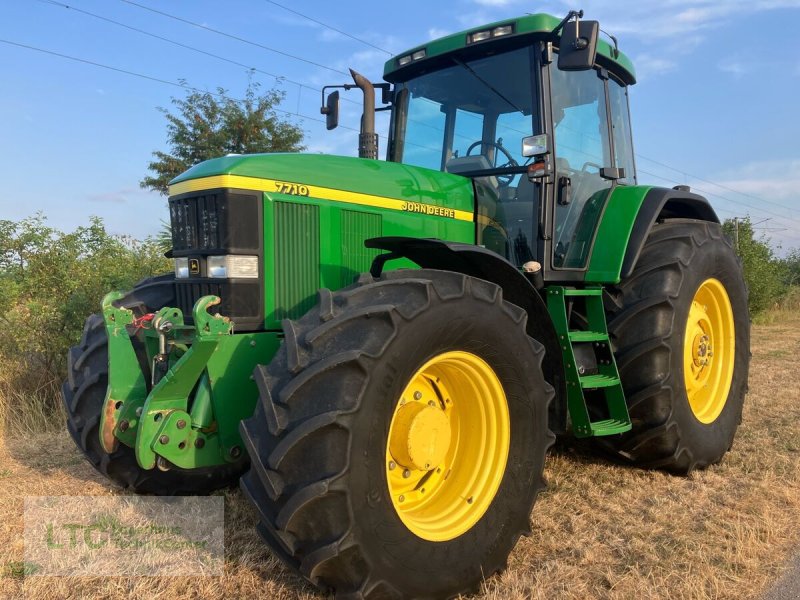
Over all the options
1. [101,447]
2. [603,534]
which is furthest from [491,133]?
[101,447]

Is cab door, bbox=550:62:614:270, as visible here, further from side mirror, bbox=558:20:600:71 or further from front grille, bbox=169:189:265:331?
front grille, bbox=169:189:265:331

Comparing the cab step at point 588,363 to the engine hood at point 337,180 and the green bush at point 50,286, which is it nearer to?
the engine hood at point 337,180

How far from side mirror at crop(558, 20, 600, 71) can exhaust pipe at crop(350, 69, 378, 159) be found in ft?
4.27

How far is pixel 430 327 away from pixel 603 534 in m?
1.47

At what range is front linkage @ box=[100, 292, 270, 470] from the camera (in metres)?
2.57

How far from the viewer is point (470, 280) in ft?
8.91

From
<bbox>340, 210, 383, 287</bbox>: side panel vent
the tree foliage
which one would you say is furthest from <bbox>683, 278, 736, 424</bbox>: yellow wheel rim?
the tree foliage

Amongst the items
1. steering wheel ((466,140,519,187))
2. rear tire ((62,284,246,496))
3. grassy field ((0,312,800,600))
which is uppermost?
steering wheel ((466,140,519,187))

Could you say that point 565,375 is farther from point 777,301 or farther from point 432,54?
point 777,301

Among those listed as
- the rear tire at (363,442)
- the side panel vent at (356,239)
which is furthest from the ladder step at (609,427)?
the side panel vent at (356,239)

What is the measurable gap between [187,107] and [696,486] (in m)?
14.2

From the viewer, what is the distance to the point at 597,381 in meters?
3.54

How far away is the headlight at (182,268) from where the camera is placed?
3.05 meters

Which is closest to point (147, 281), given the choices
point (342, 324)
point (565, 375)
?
point (342, 324)
